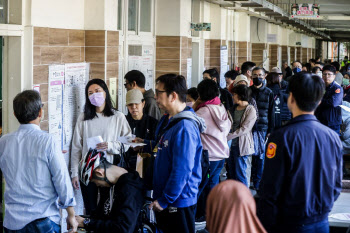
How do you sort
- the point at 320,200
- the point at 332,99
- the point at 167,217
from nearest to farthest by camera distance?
the point at 320,200 → the point at 167,217 → the point at 332,99

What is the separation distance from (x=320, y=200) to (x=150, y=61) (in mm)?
5726

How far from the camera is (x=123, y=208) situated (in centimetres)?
372

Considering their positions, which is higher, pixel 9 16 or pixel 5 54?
pixel 9 16

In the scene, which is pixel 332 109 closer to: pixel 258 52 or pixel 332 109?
pixel 332 109

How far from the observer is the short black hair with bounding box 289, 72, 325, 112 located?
3301mm

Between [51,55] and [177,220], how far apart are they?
213 cm

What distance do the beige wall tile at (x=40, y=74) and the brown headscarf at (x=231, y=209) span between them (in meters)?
3.22

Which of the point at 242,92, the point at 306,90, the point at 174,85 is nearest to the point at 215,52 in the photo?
the point at 242,92

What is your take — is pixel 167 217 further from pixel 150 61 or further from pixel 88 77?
pixel 150 61

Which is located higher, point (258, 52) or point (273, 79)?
point (258, 52)

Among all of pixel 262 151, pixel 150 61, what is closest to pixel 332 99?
pixel 262 151

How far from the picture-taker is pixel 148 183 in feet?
14.2

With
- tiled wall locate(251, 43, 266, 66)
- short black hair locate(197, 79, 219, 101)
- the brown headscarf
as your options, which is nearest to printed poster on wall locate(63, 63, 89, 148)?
short black hair locate(197, 79, 219, 101)

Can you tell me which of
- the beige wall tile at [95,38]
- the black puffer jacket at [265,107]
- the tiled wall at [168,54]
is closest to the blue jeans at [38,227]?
the beige wall tile at [95,38]
